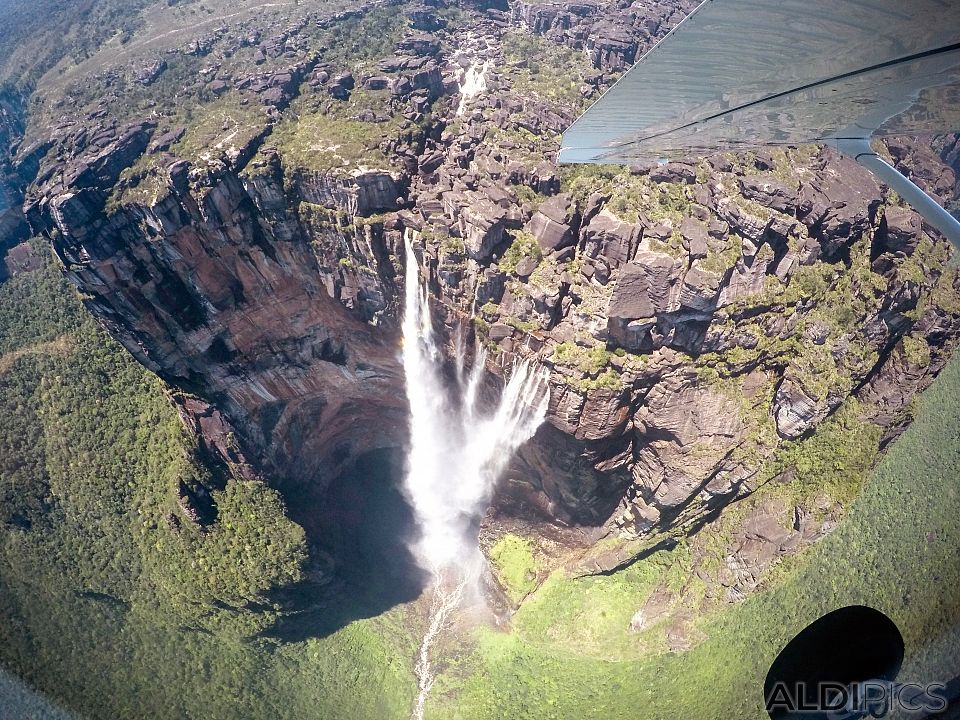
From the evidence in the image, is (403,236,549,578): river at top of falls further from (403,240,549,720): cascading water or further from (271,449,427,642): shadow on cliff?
(271,449,427,642): shadow on cliff

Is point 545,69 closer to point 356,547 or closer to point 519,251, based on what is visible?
point 519,251

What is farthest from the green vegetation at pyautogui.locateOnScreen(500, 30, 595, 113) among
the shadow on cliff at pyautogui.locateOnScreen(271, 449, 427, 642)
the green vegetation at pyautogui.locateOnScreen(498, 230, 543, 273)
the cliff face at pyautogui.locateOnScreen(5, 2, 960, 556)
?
the shadow on cliff at pyautogui.locateOnScreen(271, 449, 427, 642)

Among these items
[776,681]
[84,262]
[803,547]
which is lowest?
[803,547]

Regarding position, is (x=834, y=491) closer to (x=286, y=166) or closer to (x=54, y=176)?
(x=286, y=166)

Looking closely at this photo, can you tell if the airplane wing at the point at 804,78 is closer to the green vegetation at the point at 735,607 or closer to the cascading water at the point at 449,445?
the green vegetation at the point at 735,607

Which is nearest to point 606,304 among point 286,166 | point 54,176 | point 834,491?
point 834,491
